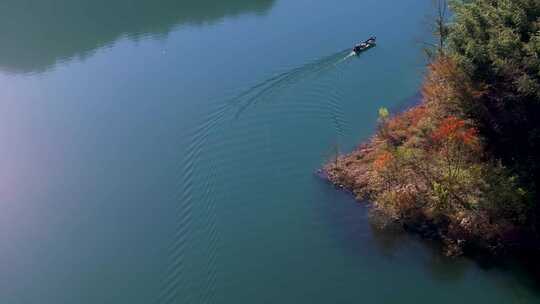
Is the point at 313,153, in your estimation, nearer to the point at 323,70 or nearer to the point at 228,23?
the point at 323,70

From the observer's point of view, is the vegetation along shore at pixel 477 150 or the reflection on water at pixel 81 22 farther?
the reflection on water at pixel 81 22

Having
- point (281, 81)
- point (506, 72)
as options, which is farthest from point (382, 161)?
point (281, 81)

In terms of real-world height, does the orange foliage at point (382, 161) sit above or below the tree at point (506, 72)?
below

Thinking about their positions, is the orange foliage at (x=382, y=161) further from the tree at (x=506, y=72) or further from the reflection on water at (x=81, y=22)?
the reflection on water at (x=81, y=22)

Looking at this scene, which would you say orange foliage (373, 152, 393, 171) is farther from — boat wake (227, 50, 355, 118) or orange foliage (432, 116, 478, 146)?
boat wake (227, 50, 355, 118)

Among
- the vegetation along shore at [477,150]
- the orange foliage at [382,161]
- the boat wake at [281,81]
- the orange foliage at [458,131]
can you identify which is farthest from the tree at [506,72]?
the boat wake at [281,81]
